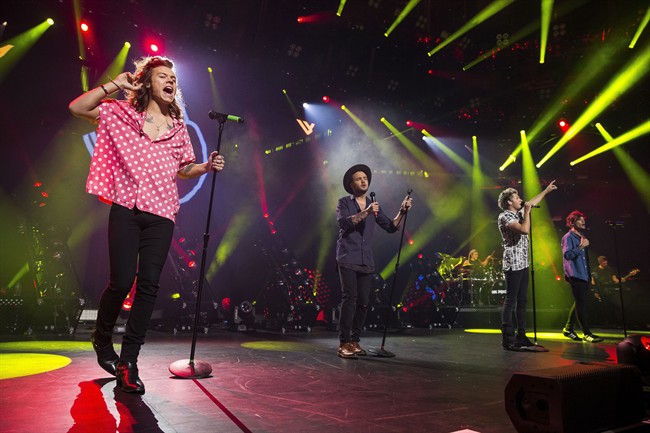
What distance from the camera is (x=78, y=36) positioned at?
8461 millimetres

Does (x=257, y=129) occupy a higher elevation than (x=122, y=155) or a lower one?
higher

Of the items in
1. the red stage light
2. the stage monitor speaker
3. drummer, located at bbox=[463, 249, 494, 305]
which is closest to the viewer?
the stage monitor speaker

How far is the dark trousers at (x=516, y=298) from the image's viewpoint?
18.2ft

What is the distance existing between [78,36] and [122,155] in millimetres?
7229

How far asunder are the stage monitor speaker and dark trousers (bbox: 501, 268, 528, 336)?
356 cm

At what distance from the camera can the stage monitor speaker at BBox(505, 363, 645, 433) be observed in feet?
5.66

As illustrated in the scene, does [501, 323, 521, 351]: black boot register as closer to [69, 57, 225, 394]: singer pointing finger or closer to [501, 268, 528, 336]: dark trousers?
[501, 268, 528, 336]: dark trousers

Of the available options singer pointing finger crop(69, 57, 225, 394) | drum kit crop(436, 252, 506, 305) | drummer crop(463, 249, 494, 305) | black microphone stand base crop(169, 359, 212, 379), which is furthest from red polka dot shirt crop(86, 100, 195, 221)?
drummer crop(463, 249, 494, 305)

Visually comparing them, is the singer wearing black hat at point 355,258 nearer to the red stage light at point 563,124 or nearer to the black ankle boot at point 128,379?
the black ankle boot at point 128,379

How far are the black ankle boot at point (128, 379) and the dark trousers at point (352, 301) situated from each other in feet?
8.02

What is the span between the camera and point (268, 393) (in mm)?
2758

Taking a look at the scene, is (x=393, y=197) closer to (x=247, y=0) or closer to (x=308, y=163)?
(x=308, y=163)

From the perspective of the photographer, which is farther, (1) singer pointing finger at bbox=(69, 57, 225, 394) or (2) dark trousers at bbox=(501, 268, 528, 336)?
(2) dark trousers at bbox=(501, 268, 528, 336)

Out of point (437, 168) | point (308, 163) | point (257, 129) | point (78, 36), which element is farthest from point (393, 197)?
point (78, 36)
